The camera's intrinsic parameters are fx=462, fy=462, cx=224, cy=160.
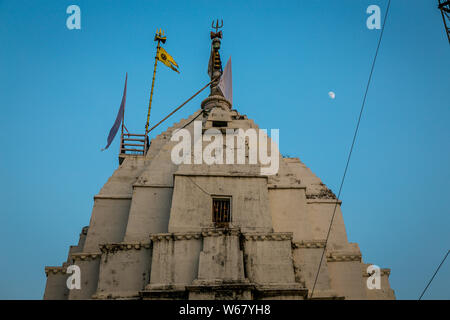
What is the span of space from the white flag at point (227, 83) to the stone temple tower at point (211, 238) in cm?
402

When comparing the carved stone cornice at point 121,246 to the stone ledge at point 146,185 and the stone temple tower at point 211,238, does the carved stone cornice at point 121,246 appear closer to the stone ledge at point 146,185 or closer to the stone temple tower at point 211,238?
the stone temple tower at point 211,238

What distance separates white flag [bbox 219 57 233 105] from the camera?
84.0ft

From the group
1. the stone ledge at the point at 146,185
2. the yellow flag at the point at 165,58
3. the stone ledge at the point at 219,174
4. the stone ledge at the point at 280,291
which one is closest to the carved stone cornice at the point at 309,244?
the stone ledge at the point at 280,291

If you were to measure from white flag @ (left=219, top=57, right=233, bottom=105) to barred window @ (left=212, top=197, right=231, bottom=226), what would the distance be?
8909 millimetres

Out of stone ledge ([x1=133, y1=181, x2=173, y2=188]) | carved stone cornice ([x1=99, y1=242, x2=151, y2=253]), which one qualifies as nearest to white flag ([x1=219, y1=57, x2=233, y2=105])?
stone ledge ([x1=133, y1=181, x2=173, y2=188])

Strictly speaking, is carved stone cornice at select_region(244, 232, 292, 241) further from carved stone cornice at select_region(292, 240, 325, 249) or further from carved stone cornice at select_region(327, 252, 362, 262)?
carved stone cornice at select_region(327, 252, 362, 262)

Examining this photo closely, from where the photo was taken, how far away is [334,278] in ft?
58.4

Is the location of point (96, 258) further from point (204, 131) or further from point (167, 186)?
point (204, 131)

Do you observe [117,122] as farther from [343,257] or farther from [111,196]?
[343,257]

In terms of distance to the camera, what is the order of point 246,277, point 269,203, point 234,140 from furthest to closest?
point 234,140
point 269,203
point 246,277
